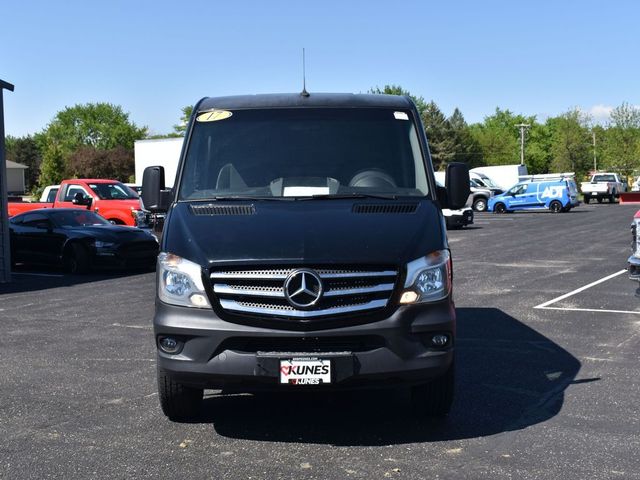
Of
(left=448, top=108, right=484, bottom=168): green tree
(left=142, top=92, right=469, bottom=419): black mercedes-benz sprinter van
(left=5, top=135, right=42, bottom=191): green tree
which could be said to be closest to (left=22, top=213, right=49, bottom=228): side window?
(left=142, top=92, right=469, bottom=419): black mercedes-benz sprinter van

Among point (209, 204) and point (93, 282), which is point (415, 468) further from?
point (93, 282)

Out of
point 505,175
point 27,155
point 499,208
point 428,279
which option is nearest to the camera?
point 428,279

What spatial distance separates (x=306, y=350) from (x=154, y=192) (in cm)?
219

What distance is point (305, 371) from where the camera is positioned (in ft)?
17.1

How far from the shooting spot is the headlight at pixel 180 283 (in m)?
5.34

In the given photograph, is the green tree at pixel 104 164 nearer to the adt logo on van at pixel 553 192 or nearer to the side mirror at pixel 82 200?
the adt logo on van at pixel 553 192

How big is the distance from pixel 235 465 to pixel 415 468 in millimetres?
1013

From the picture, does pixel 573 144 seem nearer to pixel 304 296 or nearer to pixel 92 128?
pixel 92 128

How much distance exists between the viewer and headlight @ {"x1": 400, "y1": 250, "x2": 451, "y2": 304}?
210 inches

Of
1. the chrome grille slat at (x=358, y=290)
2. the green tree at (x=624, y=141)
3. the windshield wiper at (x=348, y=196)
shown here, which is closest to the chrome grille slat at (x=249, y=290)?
the chrome grille slat at (x=358, y=290)

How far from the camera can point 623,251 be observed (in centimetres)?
2108

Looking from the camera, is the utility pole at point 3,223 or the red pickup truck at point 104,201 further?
the red pickup truck at point 104,201

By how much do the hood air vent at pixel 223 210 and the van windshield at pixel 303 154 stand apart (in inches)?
11.5

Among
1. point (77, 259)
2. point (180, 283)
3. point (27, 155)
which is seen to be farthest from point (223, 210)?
point (27, 155)
